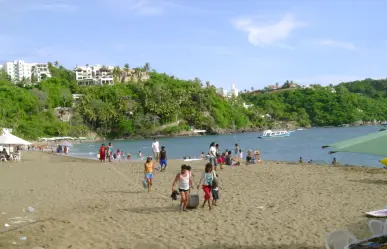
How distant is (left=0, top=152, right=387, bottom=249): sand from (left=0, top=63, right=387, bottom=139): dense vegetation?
6755cm

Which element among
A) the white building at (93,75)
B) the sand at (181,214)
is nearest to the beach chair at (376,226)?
the sand at (181,214)

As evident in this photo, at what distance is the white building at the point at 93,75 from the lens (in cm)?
12850

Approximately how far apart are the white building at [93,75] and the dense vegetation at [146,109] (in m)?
3.48

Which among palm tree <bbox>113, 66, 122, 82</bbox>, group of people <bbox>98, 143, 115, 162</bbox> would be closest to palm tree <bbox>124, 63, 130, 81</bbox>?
palm tree <bbox>113, 66, 122, 82</bbox>

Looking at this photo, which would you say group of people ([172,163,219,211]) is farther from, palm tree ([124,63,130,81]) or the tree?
palm tree ([124,63,130,81])

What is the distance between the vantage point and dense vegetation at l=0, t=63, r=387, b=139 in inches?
3602

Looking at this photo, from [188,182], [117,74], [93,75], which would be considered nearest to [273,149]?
[188,182]

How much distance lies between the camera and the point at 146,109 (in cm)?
10738

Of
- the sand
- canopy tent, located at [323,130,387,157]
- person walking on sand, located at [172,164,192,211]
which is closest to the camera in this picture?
canopy tent, located at [323,130,387,157]

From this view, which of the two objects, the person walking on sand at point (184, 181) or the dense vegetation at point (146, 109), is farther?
the dense vegetation at point (146, 109)

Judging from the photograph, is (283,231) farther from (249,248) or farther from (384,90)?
(384,90)

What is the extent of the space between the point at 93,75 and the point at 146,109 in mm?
41685

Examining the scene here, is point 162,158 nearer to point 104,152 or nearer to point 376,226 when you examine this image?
point 104,152

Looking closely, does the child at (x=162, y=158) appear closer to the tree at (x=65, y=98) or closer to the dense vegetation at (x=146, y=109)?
the dense vegetation at (x=146, y=109)
